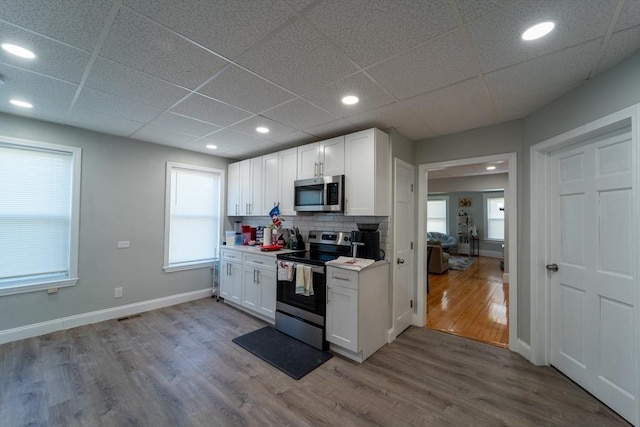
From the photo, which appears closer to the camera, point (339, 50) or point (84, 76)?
point (339, 50)

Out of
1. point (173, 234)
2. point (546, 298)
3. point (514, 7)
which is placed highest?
point (514, 7)

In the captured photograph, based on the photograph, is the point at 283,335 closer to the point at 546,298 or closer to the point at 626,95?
the point at 546,298

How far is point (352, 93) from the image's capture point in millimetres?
2223

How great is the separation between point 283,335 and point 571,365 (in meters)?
2.81

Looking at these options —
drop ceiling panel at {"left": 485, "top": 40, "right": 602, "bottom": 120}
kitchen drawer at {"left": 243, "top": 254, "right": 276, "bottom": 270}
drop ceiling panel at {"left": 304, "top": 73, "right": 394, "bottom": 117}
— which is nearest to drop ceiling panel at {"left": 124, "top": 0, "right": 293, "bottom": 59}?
drop ceiling panel at {"left": 304, "top": 73, "right": 394, "bottom": 117}

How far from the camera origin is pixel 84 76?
2.03 meters

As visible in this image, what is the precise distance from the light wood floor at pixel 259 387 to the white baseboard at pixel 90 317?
0.12 metres

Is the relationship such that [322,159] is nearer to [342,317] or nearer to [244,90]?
[244,90]

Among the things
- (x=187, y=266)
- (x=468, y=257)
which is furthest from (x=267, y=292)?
(x=468, y=257)

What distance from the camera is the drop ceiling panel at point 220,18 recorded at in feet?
4.30

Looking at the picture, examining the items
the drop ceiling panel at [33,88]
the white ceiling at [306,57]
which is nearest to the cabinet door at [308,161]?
the white ceiling at [306,57]

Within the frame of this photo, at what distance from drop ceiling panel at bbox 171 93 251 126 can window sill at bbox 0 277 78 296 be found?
8.56 ft

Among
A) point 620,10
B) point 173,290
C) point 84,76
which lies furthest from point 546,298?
point 173,290

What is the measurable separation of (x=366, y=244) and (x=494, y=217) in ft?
28.0
